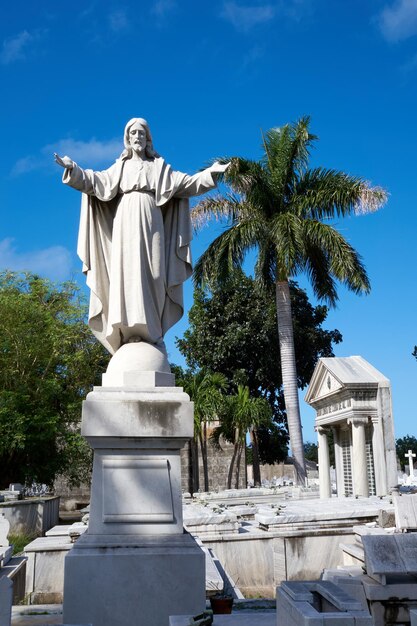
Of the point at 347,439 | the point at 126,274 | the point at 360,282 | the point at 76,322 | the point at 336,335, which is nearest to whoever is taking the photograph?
the point at 126,274

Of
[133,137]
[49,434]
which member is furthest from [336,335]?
[133,137]

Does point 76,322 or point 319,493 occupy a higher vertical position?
point 76,322

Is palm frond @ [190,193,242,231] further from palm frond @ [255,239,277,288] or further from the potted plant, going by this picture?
the potted plant

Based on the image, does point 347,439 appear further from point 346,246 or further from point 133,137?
point 133,137

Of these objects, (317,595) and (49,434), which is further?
(49,434)

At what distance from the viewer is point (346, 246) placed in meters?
19.3

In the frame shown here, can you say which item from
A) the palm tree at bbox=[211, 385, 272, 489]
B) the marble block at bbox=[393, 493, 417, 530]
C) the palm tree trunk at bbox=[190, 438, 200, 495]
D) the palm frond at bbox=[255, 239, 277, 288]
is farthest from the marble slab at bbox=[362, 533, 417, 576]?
the palm tree trunk at bbox=[190, 438, 200, 495]

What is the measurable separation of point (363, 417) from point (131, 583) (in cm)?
1189

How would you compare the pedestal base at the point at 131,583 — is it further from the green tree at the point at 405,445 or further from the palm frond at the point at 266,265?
the green tree at the point at 405,445

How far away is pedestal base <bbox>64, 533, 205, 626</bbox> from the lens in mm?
4090

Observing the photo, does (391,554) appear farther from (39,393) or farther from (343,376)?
(39,393)

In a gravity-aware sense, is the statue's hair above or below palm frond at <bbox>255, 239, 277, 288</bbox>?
below

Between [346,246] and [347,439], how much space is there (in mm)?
5871

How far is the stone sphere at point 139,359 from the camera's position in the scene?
4.77 meters
